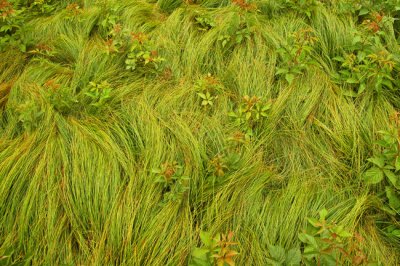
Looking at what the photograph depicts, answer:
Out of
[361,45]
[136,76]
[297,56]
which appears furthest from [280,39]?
[136,76]

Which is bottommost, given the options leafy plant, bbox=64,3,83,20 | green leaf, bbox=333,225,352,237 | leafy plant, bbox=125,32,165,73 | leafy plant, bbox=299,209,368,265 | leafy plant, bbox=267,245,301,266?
leafy plant, bbox=267,245,301,266

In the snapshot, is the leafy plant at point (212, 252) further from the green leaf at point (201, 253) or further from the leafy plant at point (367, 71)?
the leafy plant at point (367, 71)

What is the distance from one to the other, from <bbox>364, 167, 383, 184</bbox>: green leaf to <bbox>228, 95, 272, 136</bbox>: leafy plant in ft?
2.69

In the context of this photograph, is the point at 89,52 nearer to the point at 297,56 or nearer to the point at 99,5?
the point at 99,5

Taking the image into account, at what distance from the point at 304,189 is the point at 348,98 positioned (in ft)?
3.17

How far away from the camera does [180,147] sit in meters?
2.55

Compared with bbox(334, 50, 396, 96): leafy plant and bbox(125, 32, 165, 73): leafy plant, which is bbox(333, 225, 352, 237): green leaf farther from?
bbox(125, 32, 165, 73): leafy plant

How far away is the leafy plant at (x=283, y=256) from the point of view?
195 centimetres

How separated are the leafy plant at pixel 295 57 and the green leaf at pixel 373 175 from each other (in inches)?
37.8

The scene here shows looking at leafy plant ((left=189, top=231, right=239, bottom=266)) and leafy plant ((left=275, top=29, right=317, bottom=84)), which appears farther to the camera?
leafy plant ((left=275, top=29, right=317, bottom=84))

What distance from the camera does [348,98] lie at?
2855mm

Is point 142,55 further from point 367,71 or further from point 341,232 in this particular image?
point 341,232

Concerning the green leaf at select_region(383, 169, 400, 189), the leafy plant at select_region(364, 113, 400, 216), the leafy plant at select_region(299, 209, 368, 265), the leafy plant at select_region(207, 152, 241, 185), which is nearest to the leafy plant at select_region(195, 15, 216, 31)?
the leafy plant at select_region(207, 152, 241, 185)

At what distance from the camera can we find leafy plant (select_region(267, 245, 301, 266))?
1950mm
